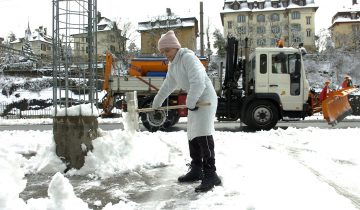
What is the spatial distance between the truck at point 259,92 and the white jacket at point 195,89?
702 centimetres

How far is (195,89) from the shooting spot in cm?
440

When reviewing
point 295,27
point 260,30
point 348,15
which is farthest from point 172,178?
point 348,15

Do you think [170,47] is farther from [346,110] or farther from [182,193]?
[346,110]

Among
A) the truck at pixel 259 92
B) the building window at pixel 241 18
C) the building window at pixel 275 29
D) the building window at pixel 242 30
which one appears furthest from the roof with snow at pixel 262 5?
the truck at pixel 259 92

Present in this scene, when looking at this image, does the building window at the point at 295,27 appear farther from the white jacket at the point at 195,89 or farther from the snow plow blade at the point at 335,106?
the white jacket at the point at 195,89

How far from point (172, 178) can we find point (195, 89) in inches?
50.2

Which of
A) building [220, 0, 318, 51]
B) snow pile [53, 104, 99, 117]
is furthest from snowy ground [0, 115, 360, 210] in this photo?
building [220, 0, 318, 51]

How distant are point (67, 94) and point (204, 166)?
2.51m

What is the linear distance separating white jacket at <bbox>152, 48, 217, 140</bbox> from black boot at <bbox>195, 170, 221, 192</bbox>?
0.44 m

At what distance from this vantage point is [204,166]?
4.54 m

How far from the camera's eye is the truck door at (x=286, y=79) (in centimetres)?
1184

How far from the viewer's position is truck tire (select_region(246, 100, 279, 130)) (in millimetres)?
11797

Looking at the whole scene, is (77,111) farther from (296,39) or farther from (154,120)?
(296,39)

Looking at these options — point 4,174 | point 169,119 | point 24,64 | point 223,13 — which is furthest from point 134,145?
point 223,13
